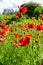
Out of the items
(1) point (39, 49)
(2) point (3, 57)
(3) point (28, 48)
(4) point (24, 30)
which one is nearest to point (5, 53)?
(2) point (3, 57)

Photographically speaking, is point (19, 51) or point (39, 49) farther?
point (39, 49)

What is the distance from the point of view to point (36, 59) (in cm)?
609

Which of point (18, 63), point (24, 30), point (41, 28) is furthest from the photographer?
point (24, 30)

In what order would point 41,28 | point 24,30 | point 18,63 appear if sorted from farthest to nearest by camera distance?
point 24,30 < point 41,28 < point 18,63

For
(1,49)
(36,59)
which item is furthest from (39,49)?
(1,49)

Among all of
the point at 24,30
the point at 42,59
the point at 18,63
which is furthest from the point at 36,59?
the point at 24,30

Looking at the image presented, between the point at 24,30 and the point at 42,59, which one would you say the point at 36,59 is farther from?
the point at 24,30

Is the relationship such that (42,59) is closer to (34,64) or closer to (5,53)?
(34,64)

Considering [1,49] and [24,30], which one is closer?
[1,49]

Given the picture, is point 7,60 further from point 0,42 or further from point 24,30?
point 24,30

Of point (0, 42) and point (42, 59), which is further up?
point (0, 42)

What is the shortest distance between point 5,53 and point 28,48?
473mm

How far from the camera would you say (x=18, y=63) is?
225 inches

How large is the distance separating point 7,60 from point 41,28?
3.20ft
